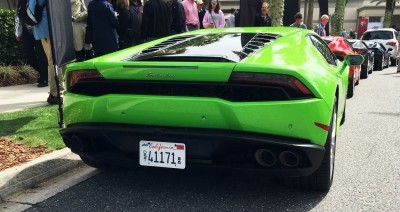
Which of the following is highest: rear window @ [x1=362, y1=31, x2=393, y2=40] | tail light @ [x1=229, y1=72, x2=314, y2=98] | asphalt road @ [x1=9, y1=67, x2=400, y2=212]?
tail light @ [x1=229, y1=72, x2=314, y2=98]

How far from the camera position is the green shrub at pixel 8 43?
31.7 feet

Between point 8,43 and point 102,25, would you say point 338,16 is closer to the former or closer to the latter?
point 8,43

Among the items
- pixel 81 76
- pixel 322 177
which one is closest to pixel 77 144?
pixel 81 76

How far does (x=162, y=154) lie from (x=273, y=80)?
0.91m

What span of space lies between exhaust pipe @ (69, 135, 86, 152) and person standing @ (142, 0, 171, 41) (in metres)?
4.12

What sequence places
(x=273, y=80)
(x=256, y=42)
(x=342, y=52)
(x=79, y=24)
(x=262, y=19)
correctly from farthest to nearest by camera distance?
1. (x=262, y=19)
2. (x=342, y=52)
3. (x=79, y=24)
4. (x=256, y=42)
5. (x=273, y=80)

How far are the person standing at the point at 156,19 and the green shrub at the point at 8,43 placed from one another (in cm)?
431

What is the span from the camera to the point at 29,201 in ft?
10.5

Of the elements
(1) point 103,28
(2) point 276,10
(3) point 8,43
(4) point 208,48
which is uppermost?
(2) point 276,10

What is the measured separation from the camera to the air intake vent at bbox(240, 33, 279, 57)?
10.4ft

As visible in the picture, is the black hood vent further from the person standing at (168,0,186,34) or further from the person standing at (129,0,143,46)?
the person standing at (168,0,186,34)

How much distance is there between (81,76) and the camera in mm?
3160

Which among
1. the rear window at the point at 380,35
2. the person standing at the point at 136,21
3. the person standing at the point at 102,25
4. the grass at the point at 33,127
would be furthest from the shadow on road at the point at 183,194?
the rear window at the point at 380,35

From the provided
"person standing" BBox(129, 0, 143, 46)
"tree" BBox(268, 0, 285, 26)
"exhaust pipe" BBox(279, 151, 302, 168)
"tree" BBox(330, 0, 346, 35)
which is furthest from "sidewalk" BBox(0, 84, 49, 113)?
"tree" BBox(330, 0, 346, 35)
